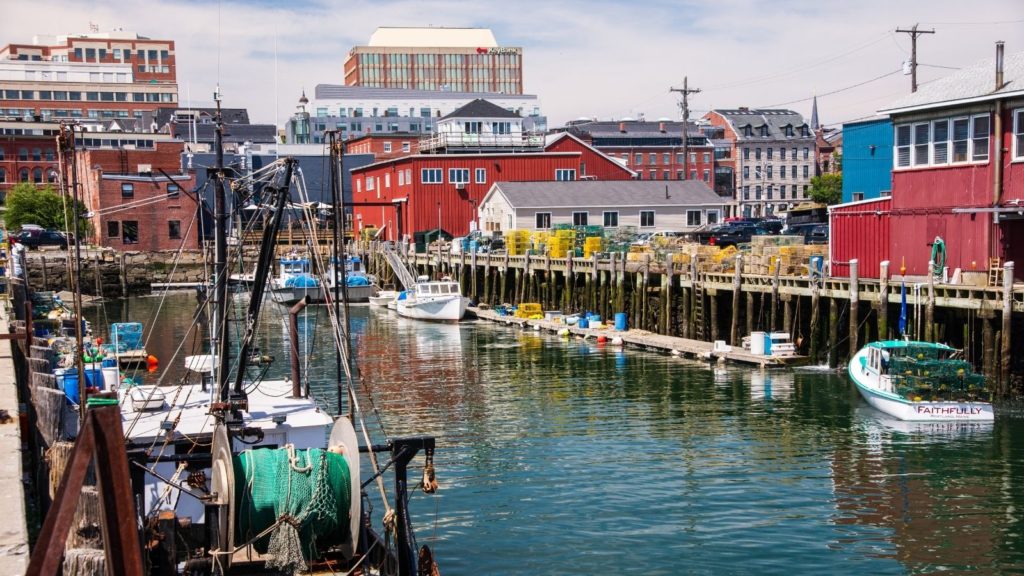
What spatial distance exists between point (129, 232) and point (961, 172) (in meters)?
76.5

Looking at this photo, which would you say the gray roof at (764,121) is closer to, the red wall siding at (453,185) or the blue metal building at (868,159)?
the red wall siding at (453,185)

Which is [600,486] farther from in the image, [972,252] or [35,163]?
[35,163]

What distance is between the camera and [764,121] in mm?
143125

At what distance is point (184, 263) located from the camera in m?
90.2

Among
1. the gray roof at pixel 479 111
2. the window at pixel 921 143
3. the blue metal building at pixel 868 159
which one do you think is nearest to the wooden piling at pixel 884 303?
the window at pixel 921 143

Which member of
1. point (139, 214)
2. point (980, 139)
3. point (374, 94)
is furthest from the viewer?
point (374, 94)

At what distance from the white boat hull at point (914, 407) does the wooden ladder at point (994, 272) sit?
5.50 meters

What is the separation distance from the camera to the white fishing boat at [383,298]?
232 ft

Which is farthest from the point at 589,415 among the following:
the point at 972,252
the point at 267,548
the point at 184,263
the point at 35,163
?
the point at 35,163

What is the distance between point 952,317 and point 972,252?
303cm

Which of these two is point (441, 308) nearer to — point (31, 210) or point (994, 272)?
point (994, 272)

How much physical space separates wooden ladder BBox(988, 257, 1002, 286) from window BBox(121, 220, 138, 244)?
77.2m

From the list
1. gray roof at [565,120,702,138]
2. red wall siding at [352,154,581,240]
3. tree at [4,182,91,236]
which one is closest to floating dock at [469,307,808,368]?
red wall siding at [352,154,581,240]

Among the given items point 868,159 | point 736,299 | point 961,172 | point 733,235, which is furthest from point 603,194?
point 961,172
